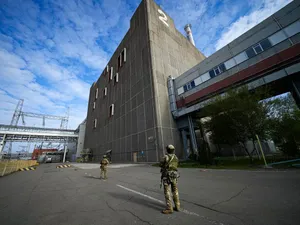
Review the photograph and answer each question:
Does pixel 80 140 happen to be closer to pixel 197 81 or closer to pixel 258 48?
pixel 197 81

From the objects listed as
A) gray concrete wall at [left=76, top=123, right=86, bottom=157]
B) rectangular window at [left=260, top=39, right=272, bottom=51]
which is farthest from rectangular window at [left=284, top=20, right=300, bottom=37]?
gray concrete wall at [left=76, top=123, right=86, bottom=157]

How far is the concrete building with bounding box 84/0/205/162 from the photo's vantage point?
20.4 metres

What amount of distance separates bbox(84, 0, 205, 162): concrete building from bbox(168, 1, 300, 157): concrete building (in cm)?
399

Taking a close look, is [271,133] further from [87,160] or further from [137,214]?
[87,160]

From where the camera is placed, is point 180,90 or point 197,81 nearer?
point 197,81

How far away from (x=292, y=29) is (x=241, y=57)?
14.8ft

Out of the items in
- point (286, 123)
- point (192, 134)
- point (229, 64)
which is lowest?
point (286, 123)

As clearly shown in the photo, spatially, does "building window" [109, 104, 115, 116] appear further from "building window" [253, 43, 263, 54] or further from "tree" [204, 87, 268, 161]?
"building window" [253, 43, 263, 54]

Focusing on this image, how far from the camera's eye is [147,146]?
788 inches

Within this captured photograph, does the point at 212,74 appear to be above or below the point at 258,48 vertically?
below

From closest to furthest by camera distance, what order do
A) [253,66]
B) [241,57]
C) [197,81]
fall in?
[253,66], [241,57], [197,81]

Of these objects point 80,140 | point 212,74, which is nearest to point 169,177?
point 212,74

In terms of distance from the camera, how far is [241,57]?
16.1 meters

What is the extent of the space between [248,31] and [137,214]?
22.1 metres
